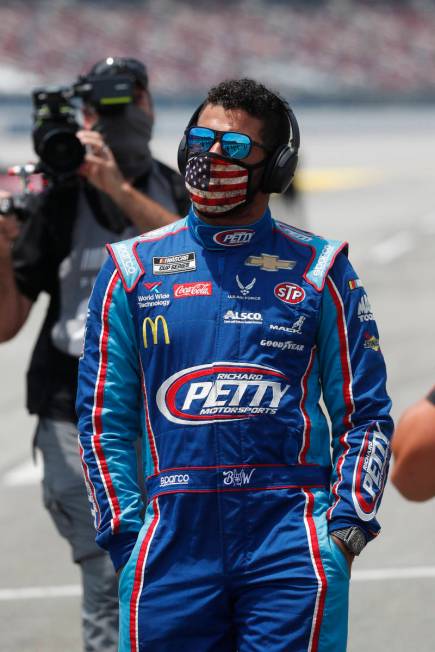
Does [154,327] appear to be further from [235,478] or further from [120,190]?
[120,190]

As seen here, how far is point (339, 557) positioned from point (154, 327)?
70cm

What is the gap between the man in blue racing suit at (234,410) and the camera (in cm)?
307

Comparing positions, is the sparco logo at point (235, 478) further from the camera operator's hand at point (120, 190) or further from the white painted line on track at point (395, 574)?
the white painted line on track at point (395, 574)

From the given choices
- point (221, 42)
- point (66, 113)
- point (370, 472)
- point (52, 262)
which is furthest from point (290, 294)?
point (221, 42)

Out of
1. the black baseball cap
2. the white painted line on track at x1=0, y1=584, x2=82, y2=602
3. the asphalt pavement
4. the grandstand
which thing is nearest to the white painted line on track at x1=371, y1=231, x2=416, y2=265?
the asphalt pavement

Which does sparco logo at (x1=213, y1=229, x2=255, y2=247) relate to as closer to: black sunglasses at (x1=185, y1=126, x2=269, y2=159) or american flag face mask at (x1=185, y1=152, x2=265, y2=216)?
american flag face mask at (x1=185, y1=152, x2=265, y2=216)

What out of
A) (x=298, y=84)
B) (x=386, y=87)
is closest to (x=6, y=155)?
(x=298, y=84)

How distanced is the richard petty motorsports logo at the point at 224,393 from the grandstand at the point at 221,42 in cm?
4843

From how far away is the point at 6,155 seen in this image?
34.6 meters

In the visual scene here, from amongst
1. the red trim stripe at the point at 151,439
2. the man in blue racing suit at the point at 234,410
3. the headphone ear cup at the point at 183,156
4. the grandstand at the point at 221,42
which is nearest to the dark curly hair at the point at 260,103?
the man in blue racing suit at the point at 234,410

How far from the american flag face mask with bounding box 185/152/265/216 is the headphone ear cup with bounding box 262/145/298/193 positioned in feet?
0.10

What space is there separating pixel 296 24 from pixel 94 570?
52.3 m

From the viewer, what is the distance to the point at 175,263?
3311mm

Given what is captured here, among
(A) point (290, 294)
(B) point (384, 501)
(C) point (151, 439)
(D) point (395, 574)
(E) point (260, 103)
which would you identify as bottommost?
(B) point (384, 501)
